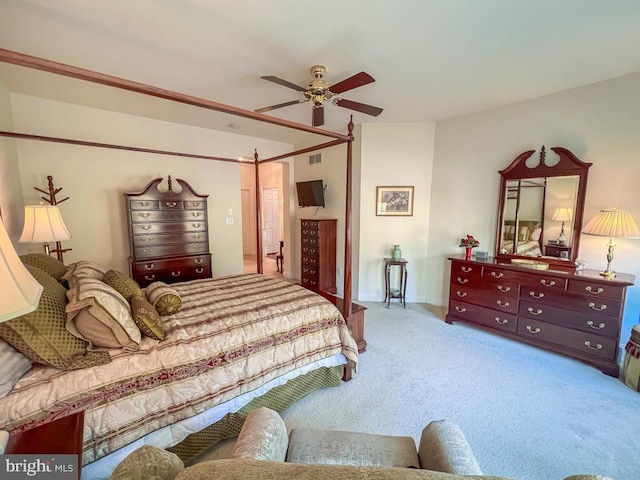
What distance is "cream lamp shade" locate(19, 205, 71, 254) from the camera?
2.45 m

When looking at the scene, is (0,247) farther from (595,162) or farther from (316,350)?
(595,162)

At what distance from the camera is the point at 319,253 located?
4.58 metres

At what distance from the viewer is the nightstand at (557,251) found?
3031 mm

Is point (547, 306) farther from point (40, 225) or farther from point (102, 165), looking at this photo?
point (102, 165)

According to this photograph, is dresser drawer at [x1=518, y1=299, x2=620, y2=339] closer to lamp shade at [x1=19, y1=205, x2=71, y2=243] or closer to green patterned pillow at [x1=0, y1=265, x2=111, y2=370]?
green patterned pillow at [x1=0, y1=265, x2=111, y2=370]

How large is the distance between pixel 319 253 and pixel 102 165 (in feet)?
10.5

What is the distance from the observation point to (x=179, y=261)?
12.3 ft

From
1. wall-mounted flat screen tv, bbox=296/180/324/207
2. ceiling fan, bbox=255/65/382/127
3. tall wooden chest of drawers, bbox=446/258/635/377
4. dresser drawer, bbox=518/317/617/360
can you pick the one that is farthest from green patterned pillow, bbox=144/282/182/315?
dresser drawer, bbox=518/317/617/360

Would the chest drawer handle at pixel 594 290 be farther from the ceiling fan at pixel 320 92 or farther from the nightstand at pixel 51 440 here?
the nightstand at pixel 51 440

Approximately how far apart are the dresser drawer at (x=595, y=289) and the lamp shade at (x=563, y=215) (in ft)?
2.53

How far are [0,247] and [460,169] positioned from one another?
14.1 ft

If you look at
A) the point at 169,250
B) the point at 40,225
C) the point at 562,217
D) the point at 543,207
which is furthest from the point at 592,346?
the point at 40,225

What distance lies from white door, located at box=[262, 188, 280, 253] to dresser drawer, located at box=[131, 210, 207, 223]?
366 centimetres

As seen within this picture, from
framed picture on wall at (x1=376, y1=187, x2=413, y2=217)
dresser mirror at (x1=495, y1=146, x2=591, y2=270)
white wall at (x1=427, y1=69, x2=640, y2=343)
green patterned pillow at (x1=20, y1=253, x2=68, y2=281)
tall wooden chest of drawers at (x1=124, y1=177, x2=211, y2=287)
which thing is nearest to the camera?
green patterned pillow at (x1=20, y1=253, x2=68, y2=281)
